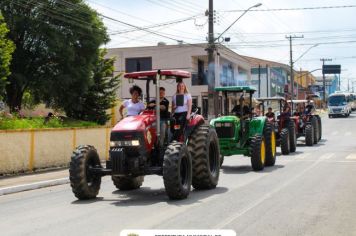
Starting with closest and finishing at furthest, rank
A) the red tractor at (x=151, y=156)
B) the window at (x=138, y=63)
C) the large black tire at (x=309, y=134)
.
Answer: the red tractor at (x=151, y=156) → the large black tire at (x=309, y=134) → the window at (x=138, y=63)

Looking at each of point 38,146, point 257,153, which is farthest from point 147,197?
point 38,146

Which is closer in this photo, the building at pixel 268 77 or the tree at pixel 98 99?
the tree at pixel 98 99

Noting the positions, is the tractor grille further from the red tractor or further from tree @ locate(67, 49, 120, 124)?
tree @ locate(67, 49, 120, 124)

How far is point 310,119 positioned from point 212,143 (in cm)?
1601

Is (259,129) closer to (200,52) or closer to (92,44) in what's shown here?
(92,44)

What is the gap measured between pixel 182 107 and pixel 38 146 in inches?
294

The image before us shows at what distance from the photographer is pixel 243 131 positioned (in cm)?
1608

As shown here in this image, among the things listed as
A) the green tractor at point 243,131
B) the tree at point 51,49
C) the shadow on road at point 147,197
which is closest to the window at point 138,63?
the tree at point 51,49

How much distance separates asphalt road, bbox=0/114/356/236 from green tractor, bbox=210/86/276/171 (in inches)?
65.0

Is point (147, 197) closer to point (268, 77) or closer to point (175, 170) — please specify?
point (175, 170)

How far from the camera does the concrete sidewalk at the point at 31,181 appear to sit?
41.3ft

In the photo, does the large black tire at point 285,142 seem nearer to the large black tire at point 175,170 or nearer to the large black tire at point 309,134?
the large black tire at point 309,134

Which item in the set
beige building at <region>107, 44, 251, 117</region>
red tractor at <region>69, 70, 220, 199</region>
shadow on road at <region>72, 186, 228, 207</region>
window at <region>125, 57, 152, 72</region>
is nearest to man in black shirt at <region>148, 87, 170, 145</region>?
red tractor at <region>69, 70, 220, 199</region>

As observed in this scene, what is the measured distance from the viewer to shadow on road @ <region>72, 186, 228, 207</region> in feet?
32.0
